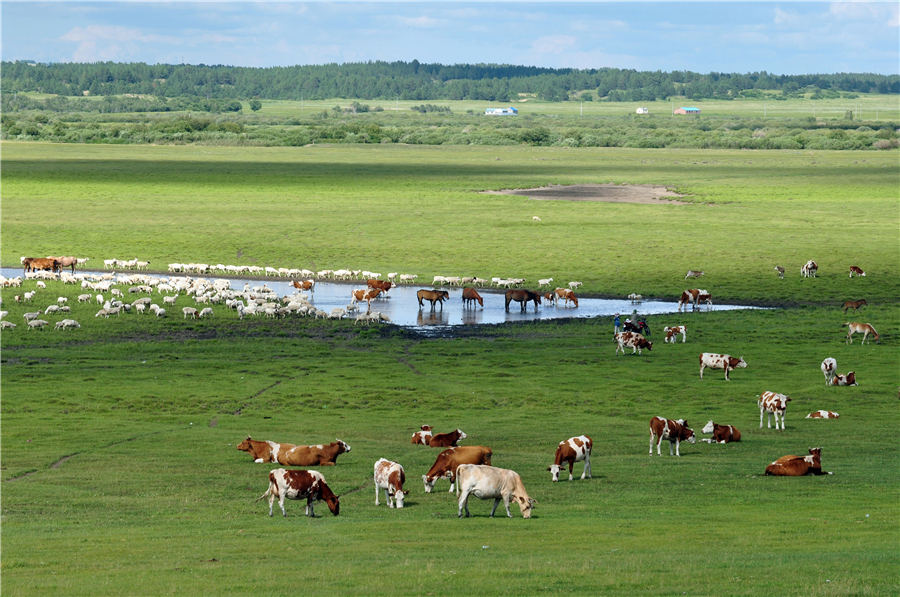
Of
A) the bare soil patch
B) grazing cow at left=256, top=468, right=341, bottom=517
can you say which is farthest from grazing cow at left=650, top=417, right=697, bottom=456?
the bare soil patch

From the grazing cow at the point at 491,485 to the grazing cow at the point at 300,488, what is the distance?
2176 mm

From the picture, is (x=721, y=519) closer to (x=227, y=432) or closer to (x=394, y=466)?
(x=394, y=466)

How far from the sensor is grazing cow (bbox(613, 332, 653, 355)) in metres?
38.7

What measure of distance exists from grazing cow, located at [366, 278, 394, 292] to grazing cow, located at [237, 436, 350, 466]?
28269 millimetres

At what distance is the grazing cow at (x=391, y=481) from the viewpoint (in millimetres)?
19281

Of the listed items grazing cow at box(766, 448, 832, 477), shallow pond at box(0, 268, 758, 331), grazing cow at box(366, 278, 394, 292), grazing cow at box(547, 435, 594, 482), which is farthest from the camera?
grazing cow at box(366, 278, 394, 292)

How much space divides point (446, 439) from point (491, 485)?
710 cm

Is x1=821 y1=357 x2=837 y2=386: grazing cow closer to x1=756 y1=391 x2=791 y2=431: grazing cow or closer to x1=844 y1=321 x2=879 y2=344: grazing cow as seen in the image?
x1=756 y1=391 x2=791 y2=431: grazing cow

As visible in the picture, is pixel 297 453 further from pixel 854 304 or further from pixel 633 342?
pixel 854 304

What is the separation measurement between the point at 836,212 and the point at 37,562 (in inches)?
3178

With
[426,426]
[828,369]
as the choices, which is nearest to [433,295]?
[828,369]

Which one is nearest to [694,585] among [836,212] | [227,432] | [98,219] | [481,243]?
[227,432]

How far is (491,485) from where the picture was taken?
18125 mm

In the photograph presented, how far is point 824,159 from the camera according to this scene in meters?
157
